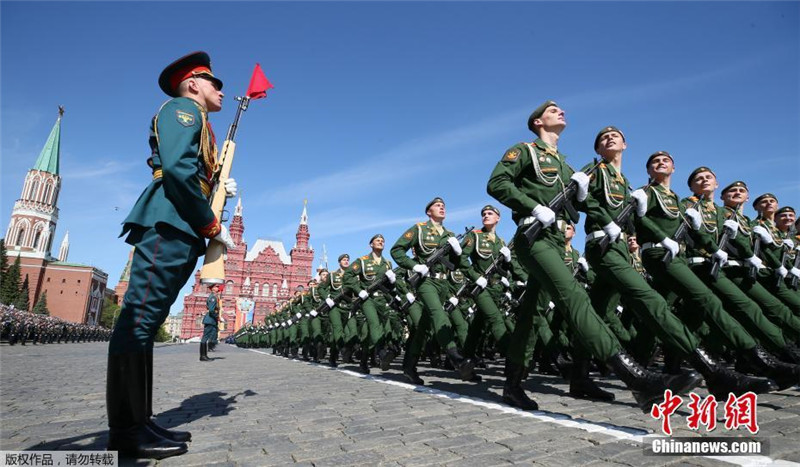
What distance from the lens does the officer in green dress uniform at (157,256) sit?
250cm

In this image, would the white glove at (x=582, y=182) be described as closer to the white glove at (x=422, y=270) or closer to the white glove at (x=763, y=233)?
the white glove at (x=422, y=270)

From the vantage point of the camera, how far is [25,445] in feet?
8.71

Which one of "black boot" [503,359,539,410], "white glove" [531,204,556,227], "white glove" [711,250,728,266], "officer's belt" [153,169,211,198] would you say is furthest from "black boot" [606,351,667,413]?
"officer's belt" [153,169,211,198]

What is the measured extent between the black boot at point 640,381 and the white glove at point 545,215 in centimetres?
113

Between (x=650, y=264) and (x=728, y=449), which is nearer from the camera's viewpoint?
(x=728, y=449)

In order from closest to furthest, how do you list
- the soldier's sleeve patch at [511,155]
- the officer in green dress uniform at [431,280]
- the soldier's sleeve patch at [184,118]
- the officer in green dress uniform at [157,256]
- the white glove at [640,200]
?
the officer in green dress uniform at [157,256] < the soldier's sleeve patch at [184,118] < the soldier's sleeve patch at [511,155] < the white glove at [640,200] < the officer in green dress uniform at [431,280]

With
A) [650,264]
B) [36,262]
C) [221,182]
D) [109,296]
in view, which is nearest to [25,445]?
[221,182]

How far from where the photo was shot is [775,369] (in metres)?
4.25

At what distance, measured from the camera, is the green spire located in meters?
93.6

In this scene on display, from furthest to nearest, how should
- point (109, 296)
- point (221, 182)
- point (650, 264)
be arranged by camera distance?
point (109, 296), point (650, 264), point (221, 182)

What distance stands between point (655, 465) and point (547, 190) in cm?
257

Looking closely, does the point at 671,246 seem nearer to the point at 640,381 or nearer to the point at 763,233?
the point at 640,381

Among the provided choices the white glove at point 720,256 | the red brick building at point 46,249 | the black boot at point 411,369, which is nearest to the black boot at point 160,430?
the black boot at point 411,369

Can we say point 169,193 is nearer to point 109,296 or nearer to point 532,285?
point 532,285
